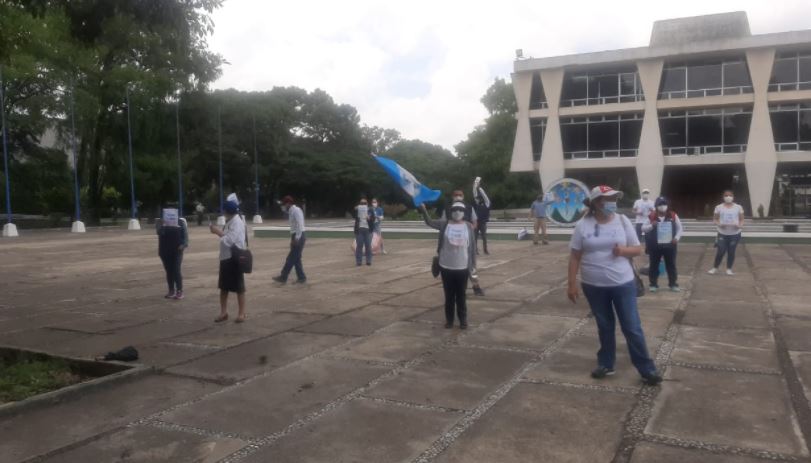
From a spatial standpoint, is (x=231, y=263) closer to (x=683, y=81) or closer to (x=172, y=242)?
(x=172, y=242)

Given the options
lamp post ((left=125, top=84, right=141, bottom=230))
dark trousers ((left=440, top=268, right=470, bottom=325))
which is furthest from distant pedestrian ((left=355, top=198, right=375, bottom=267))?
lamp post ((left=125, top=84, right=141, bottom=230))

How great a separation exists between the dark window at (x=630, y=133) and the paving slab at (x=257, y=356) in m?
38.4

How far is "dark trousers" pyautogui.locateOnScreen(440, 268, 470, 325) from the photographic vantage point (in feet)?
26.0

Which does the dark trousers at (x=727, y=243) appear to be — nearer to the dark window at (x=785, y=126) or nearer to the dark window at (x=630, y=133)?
the dark window at (x=630, y=133)

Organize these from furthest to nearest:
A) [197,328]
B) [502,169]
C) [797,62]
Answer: [502,169] → [797,62] → [197,328]

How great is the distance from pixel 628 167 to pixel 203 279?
34855 mm

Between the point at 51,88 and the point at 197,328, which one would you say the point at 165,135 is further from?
the point at 197,328

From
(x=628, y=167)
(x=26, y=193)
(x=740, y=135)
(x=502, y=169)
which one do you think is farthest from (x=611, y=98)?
(x=26, y=193)

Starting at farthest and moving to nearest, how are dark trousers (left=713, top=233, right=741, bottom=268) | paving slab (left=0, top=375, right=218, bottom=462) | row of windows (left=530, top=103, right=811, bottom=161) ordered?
row of windows (left=530, top=103, right=811, bottom=161) → dark trousers (left=713, top=233, right=741, bottom=268) → paving slab (left=0, top=375, right=218, bottom=462)

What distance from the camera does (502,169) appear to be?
5409cm

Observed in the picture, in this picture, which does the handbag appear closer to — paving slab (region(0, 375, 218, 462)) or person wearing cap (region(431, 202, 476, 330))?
person wearing cap (region(431, 202, 476, 330))

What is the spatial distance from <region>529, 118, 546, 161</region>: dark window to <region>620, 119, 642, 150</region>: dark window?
4.97 m

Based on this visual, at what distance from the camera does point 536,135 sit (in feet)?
149

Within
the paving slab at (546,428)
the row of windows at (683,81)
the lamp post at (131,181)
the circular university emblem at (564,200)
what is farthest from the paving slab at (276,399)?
the row of windows at (683,81)
